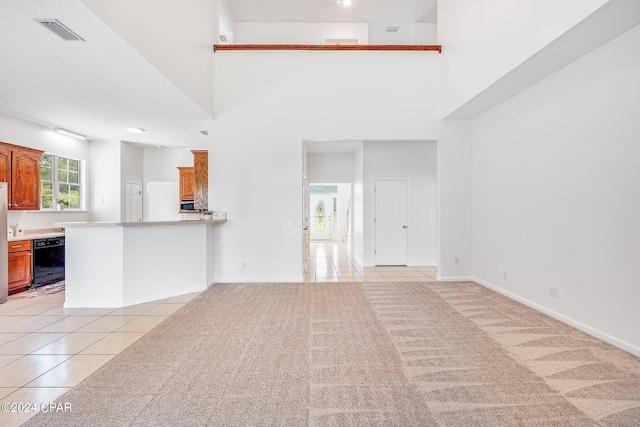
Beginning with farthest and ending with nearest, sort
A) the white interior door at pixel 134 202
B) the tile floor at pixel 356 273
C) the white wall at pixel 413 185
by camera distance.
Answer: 1. the white interior door at pixel 134 202
2. the white wall at pixel 413 185
3. the tile floor at pixel 356 273

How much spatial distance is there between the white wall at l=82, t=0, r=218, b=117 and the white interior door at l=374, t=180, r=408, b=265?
160 inches

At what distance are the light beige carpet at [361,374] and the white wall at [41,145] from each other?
416cm

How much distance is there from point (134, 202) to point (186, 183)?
1.31 meters

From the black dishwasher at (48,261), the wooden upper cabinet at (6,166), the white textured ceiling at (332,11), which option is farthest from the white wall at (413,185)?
the wooden upper cabinet at (6,166)

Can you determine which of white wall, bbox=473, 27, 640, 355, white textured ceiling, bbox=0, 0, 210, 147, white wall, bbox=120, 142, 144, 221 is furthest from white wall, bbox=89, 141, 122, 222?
white wall, bbox=473, 27, 640, 355

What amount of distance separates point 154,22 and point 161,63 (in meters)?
0.41

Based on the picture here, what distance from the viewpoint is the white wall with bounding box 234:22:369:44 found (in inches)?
287

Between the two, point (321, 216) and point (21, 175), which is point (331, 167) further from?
point (21, 175)

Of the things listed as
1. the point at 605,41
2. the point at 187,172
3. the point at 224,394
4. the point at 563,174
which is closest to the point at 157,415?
the point at 224,394

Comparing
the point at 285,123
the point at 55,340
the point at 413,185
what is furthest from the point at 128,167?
the point at 413,185

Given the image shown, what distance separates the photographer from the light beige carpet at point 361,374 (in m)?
1.92

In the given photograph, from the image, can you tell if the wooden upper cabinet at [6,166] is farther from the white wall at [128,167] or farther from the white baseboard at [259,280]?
the white baseboard at [259,280]

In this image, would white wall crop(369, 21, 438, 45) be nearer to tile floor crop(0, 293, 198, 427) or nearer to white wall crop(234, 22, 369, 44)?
white wall crop(234, 22, 369, 44)

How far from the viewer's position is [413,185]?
7125 mm
